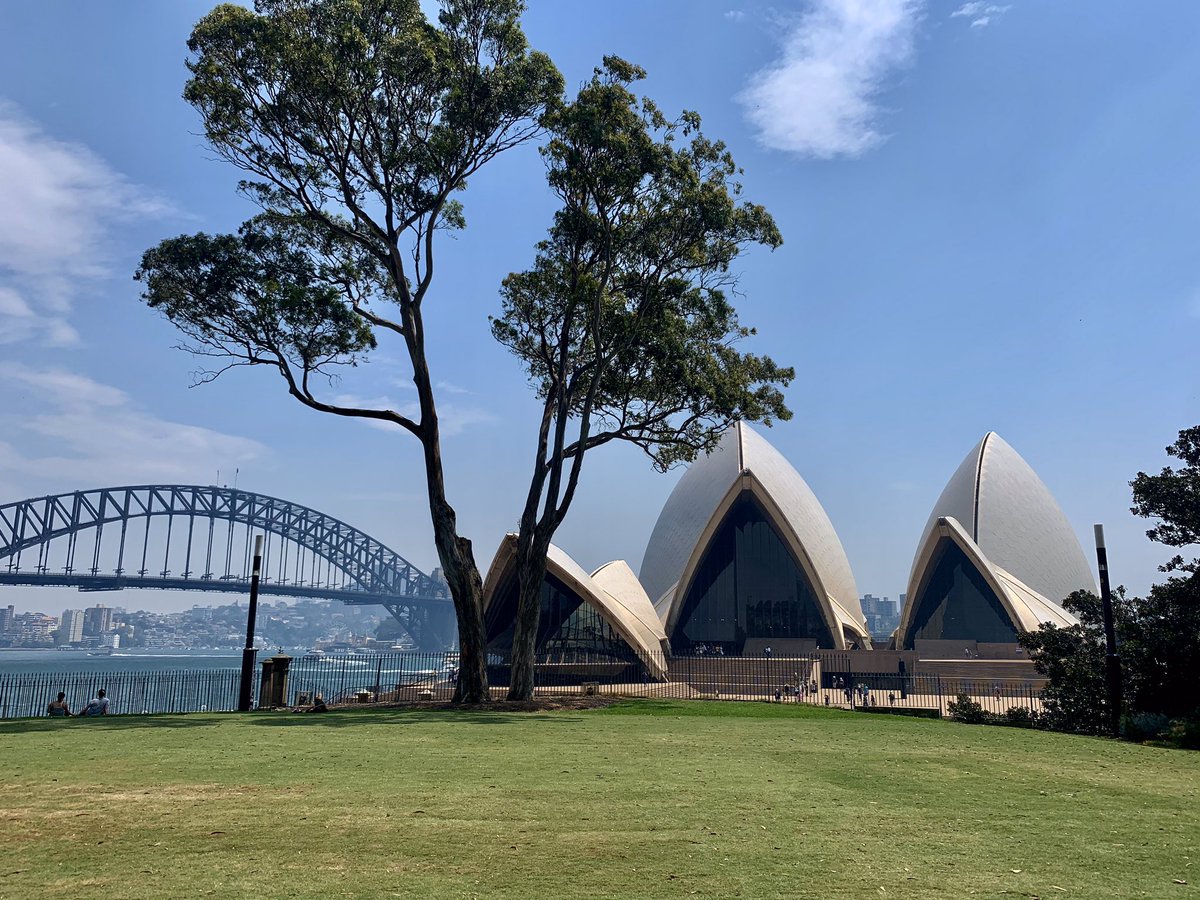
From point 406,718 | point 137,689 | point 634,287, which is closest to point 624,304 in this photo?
point 634,287

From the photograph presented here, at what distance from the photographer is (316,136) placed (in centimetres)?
1777

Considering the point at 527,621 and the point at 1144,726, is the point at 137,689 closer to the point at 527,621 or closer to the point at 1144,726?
the point at 527,621

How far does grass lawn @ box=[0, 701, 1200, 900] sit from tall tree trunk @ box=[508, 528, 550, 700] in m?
7.14

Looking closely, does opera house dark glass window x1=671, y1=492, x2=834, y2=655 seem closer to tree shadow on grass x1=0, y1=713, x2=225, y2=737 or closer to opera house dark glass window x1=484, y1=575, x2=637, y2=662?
opera house dark glass window x1=484, y1=575, x2=637, y2=662

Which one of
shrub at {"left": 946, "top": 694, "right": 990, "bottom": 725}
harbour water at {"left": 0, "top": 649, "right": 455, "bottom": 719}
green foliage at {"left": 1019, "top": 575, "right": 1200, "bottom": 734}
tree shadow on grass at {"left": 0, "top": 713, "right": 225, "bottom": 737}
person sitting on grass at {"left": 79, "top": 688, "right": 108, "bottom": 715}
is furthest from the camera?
harbour water at {"left": 0, "top": 649, "right": 455, "bottom": 719}

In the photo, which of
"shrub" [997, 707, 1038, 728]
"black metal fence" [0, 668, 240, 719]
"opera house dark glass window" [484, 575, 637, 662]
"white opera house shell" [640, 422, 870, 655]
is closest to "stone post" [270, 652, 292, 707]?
"black metal fence" [0, 668, 240, 719]

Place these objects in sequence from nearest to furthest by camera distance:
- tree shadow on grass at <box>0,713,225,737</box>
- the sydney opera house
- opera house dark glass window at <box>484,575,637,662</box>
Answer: tree shadow on grass at <box>0,713,225,737</box> < opera house dark glass window at <box>484,575,637,662</box> < the sydney opera house

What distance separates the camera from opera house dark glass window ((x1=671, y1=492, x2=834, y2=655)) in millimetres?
42500

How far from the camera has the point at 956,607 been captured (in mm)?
41906

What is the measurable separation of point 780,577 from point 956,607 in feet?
28.1

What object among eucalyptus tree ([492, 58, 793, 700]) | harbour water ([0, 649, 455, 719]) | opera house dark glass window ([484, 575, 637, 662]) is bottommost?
harbour water ([0, 649, 455, 719])

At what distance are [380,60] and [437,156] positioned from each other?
6.76ft

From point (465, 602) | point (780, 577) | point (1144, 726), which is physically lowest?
point (1144, 726)

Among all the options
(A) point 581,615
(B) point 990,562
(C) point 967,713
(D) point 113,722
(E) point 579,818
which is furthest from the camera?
(B) point 990,562
